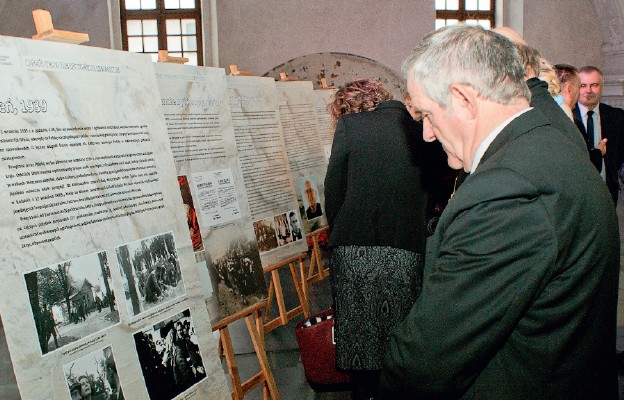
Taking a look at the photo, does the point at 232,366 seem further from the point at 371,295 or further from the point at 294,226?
the point at 294,226

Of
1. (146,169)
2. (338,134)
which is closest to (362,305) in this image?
(338,134)

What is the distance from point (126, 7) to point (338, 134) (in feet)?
23.9

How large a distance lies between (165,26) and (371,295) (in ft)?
24.5

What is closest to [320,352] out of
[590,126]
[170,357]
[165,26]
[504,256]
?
[170,357]

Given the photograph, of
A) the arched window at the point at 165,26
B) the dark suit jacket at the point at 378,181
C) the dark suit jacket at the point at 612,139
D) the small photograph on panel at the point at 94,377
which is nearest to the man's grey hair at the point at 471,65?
the small photograph on panel at the point at 94,377

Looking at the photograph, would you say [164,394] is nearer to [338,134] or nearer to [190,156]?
[190,156]

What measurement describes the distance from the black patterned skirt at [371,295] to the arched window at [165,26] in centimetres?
694

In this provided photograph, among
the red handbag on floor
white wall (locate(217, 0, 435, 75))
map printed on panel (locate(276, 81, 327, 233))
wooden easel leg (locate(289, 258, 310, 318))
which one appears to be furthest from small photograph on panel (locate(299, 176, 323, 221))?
white wall (locate(217, 0, 435, 75))

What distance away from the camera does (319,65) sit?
930 cm

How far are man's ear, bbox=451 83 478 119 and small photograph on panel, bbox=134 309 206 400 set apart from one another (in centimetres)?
135

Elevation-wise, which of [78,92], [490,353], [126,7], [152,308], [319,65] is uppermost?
[126,7]

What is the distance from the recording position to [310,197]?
Answer: 4.97 m

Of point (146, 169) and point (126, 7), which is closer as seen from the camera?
point (146, 169)

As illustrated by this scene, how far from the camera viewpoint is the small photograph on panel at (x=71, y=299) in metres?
1.87
